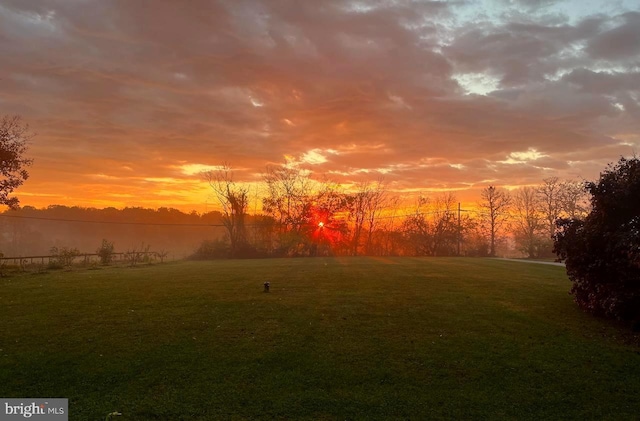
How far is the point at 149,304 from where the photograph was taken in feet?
32.5

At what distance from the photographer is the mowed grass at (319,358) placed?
4.85 m

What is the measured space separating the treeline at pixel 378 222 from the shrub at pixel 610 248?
29.4m

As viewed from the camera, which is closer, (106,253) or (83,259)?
(83,259)

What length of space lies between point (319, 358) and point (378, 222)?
38.3m

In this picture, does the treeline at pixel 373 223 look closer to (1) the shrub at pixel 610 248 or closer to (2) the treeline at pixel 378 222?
(2) the treeline at pixel 378 222

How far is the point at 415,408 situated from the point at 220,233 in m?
39.2

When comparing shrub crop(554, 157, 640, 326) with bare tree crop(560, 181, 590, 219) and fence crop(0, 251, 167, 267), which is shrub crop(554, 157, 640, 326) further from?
bare tree crop(560, 181, 590, 219)

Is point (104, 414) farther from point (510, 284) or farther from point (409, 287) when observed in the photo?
point (510, 284)

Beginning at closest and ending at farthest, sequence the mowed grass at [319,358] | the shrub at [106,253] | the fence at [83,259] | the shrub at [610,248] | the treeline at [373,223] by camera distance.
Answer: the mowed grass at [319,358] → the shrub at [610,248] → the fence at [83,259] → the shrub at [106,253] → the treeline at [373,223]

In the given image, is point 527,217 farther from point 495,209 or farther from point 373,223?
point 373,223

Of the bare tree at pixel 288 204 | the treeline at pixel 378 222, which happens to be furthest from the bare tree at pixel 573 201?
the bare tree at pixel 288 204

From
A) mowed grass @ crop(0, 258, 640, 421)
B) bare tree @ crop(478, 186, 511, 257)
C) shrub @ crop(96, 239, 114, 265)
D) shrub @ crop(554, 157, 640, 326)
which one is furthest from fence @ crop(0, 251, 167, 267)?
bare tree @ crop(478, 186, 511, 257)

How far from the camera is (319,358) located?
6.22 metres

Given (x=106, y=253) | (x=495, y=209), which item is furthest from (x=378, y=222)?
(x=106, y=253)
